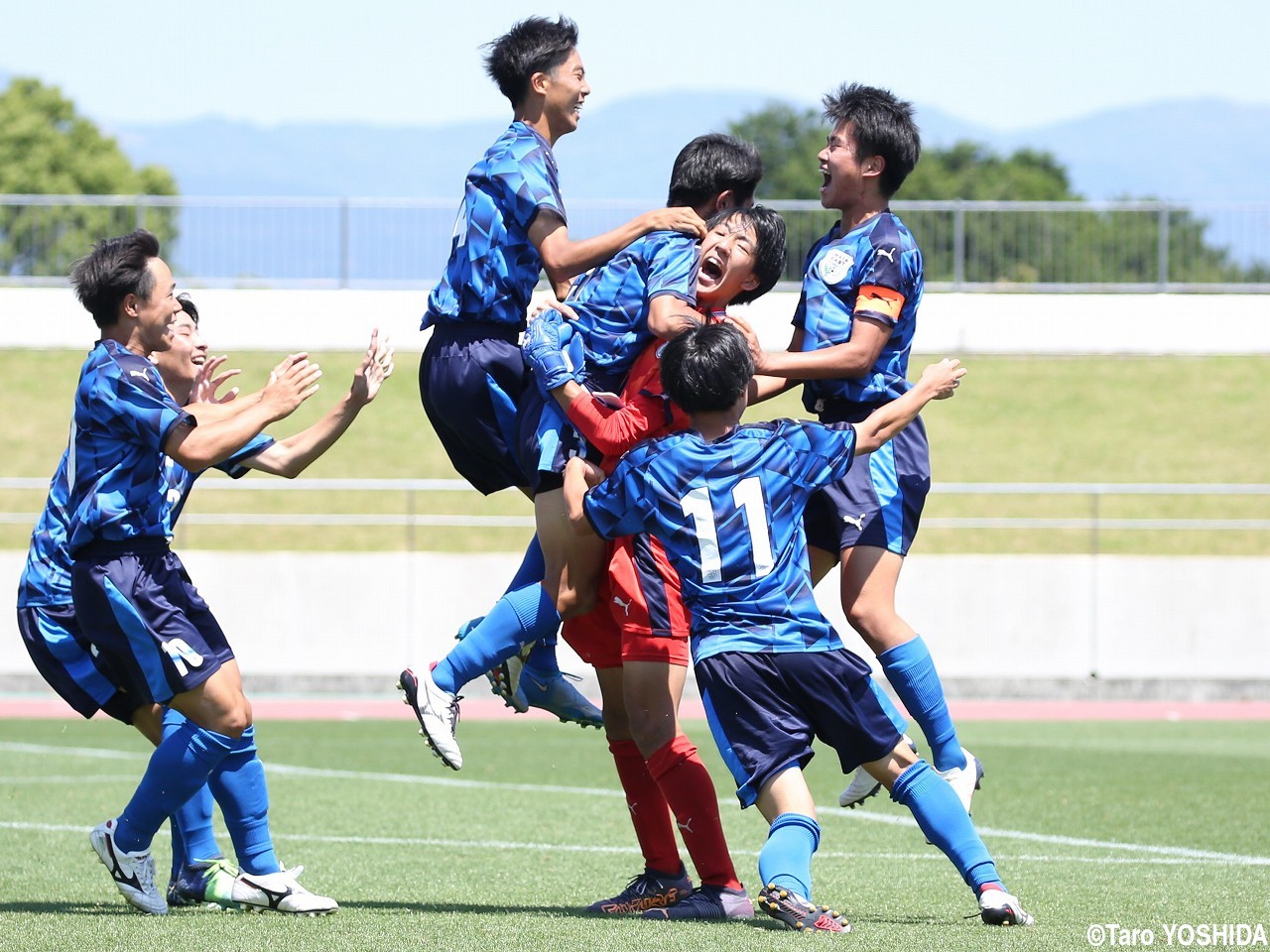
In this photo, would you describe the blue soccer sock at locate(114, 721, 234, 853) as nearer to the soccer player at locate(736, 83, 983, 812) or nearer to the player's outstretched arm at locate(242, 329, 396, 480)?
the player's outstretched arm at locate(242, 329, 396, 480)

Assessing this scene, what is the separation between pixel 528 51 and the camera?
591 cm

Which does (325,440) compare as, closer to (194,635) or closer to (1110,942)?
(194,635)

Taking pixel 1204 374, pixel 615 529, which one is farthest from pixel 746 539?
pixel 1204 374

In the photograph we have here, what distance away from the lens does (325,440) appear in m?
5.99

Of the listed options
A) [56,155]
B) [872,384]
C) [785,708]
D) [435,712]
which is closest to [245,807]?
[435,712]

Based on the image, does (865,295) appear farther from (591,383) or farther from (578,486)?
(578,486)

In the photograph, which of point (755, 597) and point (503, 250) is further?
point (503, 250)

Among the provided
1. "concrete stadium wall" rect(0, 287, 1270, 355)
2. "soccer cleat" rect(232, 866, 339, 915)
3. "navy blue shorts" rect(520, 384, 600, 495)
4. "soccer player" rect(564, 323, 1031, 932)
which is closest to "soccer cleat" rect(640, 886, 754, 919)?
"soccer player" rect(564, 323, 1031, 932)

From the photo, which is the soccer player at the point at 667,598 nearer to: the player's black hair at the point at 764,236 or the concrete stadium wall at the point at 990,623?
the player's black hair at the point at 764,236

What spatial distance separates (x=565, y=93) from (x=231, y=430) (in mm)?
1580

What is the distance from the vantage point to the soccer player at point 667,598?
218 inches

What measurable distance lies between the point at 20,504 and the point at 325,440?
62.1 ft

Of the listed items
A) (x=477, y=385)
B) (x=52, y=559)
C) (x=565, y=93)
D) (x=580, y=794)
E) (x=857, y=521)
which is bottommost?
(x=580, y=794)

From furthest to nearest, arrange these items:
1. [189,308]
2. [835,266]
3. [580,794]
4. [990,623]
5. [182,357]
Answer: [990,623]
[580,794]
[189,308]
[182,357]
[835,266]
